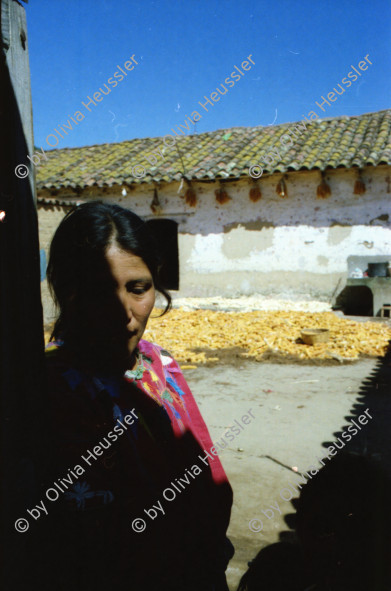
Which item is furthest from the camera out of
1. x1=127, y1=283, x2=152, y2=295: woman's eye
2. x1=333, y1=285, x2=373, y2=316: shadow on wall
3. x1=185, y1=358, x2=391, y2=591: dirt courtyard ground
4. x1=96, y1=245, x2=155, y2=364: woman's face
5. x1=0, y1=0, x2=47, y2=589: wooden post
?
x1=333, y1=285, x2=373, y2=316: shadow on wall

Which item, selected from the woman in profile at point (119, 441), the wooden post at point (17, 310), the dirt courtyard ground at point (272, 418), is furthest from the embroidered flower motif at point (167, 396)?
the dirt courtyard ground at point (272, 418)

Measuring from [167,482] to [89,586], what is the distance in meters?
0.35

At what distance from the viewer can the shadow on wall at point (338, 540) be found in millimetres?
1480

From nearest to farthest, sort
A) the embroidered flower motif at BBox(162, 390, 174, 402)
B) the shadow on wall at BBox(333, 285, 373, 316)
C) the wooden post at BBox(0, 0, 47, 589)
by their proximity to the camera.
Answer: the wooden post at BBox(0, 0, 47, 589) → the embroidered flower motif at BBox(162, 390, 174, 402) → the shadow on wall at BBox(333, 285, 373, 316)

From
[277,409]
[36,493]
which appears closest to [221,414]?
[277,409]

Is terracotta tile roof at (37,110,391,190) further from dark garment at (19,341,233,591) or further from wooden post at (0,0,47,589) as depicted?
wooden post at (0,0,47,589)

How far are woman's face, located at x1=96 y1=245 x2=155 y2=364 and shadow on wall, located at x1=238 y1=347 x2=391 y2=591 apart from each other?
92 cm

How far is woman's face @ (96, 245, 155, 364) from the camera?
144 cm

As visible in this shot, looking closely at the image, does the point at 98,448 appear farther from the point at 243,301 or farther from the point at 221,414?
the point at 243,301

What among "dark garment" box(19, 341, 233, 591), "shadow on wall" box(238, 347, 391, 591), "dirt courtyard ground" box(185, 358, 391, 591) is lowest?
"dirt courtyard ground" box(185, 358, 391, 591)

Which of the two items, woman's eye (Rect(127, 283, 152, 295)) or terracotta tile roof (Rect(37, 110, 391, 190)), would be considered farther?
terracotta tile roof (Rect(37, 110, 391, 190))

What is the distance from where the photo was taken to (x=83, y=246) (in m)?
1.49

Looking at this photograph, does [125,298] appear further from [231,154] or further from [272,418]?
[231,154]

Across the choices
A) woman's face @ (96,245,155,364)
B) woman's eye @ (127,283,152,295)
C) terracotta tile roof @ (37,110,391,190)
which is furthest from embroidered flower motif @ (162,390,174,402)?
terracotta tile roof @ (37,110,391,190)
